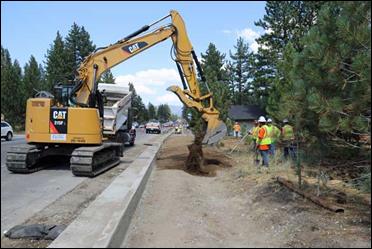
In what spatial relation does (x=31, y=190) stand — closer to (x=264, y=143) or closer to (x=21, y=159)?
(x=21, y=159)

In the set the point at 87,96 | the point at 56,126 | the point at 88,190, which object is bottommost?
the point at 88,190

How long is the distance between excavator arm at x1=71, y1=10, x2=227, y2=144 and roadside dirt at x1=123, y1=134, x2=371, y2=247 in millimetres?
4870

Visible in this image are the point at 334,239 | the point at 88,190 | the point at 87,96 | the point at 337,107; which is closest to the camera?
the point at 334,239

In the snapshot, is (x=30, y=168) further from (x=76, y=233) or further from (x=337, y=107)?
(x=337, y=107)

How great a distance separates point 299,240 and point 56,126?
384 inches

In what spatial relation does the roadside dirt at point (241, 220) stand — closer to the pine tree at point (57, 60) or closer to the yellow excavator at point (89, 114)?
the yellow excavator at point (89, 114)

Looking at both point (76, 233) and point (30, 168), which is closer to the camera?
point (76, 233)

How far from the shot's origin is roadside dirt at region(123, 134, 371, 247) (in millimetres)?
6227

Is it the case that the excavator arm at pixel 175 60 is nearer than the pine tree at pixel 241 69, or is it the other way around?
the excavator arm at pixel 175 60

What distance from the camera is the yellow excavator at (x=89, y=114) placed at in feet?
45.4

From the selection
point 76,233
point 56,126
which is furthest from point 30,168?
point 76,233

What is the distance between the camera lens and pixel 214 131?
15.4 meters

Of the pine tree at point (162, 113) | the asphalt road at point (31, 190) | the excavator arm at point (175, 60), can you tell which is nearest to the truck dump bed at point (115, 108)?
the excavator arm at point (175, 60)

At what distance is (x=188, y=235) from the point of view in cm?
657
